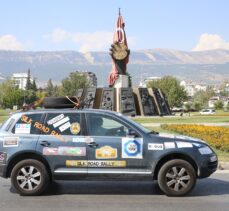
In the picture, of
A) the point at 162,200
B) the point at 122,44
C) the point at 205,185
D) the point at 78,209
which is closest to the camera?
the point at 78,209

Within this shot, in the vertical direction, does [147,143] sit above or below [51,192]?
above

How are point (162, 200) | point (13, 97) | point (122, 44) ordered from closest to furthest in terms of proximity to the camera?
point (162, 200)
point (122, 44)
point (13, 97)

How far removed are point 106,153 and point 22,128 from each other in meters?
1.63

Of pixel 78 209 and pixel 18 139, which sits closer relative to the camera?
pixel 78 209

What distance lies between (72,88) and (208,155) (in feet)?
362

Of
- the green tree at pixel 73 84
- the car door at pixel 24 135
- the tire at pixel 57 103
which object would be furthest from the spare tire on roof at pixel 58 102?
the green tree at pixel 73 84

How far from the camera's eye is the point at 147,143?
796 cm

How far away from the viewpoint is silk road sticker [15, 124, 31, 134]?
827cm

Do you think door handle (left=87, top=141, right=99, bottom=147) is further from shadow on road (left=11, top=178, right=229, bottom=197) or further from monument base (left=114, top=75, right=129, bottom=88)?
monument base (left=114, top=75, right=129, bottom=88)

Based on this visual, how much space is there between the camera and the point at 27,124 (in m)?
8.33

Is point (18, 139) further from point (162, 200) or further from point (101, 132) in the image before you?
point (162, 200)

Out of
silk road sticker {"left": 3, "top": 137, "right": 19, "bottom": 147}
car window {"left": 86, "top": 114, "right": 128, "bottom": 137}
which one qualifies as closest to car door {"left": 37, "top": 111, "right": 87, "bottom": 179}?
car window {"left": 86, "top": 114, "right": 128, "bottom": 137}

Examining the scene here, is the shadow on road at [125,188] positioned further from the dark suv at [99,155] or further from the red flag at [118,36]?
the red flag at [118,36]

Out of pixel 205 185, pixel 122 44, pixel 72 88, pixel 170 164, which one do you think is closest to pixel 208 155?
pixel 170 164
